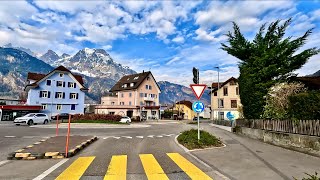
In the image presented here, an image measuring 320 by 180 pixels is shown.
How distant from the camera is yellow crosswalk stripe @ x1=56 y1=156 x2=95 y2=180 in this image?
21.6 feet

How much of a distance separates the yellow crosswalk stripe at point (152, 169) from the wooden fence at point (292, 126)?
7163 millimetres

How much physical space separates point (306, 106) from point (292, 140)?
186 centimetres

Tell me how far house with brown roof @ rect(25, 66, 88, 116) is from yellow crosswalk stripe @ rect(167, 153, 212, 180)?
175 ft

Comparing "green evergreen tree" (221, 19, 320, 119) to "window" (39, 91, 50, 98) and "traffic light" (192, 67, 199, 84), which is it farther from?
"window" (39, 91, 50, 98)

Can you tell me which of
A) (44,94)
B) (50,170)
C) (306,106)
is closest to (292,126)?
(306,106)

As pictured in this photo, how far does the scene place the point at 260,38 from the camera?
20922mm

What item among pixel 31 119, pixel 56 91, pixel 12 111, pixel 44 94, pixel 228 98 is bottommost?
pixel 31 119

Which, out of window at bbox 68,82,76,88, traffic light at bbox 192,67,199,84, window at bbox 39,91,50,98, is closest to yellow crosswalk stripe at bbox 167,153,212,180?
traffic light at bbox 192,67,199,84

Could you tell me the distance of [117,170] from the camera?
740 centimetres

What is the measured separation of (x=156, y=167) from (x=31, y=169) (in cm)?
390

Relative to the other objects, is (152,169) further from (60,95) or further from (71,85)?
(71,85)

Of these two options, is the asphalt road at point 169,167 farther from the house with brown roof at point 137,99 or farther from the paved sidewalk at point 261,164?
the house with brown roof at point 137,99

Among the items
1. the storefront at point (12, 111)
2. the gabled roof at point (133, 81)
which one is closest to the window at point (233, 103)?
the gabled roof at point (133, 81)

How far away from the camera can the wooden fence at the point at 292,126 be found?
1061 cm
